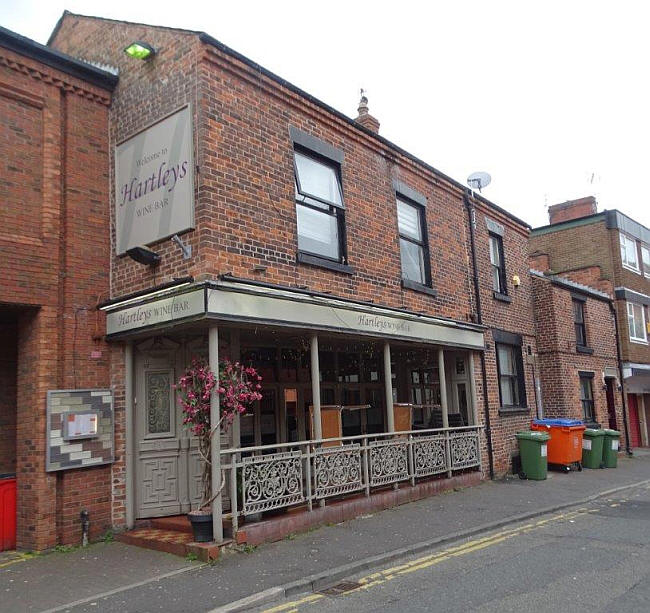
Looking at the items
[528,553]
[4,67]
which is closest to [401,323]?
[528,553]

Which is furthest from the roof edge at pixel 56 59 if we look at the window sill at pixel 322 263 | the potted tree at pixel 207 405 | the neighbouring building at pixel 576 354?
the neighbouring building at pixel 576 354

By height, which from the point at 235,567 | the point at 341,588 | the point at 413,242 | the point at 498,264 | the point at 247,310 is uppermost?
the point at 498,264

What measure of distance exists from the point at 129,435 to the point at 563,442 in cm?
1023

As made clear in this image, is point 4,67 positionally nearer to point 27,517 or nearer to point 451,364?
point 27,517

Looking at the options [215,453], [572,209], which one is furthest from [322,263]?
[572,209]

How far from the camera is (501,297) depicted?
14844mm

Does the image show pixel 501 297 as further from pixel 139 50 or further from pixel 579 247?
pixel 579 247

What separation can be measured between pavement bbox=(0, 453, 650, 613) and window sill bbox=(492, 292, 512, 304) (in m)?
5.80

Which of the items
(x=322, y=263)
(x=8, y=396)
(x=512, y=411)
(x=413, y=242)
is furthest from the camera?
(x=512, y=411)

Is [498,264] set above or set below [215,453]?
above

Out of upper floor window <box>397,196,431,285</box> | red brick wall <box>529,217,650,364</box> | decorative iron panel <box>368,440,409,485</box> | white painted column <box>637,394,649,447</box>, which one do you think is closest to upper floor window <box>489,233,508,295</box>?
upper floor window <box>397,196,431,285</box>

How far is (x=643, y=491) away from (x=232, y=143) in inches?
402

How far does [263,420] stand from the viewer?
10.2m

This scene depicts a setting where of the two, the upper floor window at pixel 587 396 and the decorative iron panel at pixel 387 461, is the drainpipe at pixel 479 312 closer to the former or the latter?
the decorative iron panel at pixel 387 461
